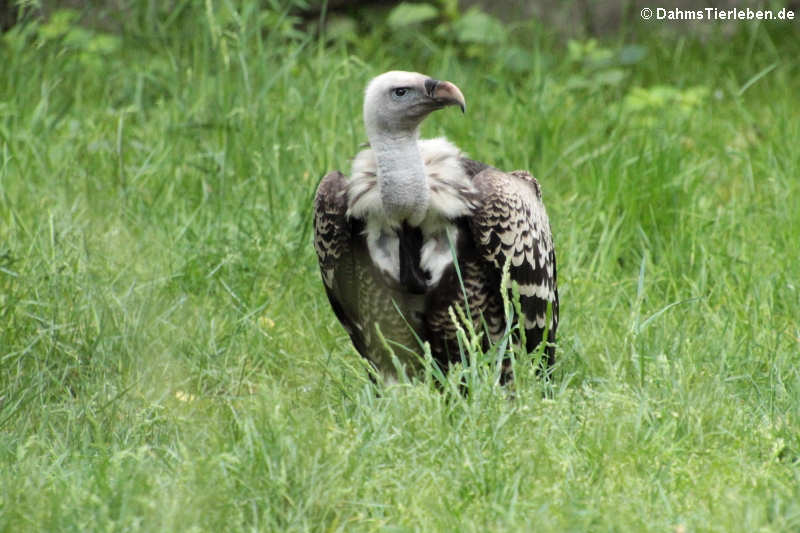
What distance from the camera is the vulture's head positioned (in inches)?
147

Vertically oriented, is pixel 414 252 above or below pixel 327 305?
above

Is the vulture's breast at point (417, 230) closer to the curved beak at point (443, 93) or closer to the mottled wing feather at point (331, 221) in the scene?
the mottled wing feather at point (331, 221)

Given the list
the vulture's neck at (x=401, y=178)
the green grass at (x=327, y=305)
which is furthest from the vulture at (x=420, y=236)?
the green grass at (x=327, y=305)

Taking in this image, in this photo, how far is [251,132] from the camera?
559 cm

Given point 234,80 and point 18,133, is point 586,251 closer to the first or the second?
point 234,80

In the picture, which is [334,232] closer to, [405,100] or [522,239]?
[405,100]

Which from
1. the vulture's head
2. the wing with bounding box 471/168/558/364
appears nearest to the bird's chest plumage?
the wing with bounding box 471/168/558/364

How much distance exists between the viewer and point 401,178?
12.3 feet

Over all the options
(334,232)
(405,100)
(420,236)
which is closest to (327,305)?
(334,232)

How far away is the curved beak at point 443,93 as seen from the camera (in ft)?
12.2

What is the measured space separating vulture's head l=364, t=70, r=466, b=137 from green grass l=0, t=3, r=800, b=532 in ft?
2.76

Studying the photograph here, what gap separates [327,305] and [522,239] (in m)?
1.12

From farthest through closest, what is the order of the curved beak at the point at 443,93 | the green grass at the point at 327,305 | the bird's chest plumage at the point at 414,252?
the bird's chest plumage at the point at 414,252 → the curved beak at the point at 443,93 → the green grass at the point at 327,305

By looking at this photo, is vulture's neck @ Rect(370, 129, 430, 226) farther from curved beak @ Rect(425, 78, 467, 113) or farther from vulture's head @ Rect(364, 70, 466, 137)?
curved beak @ Rect(425, 78, 467, 113)
